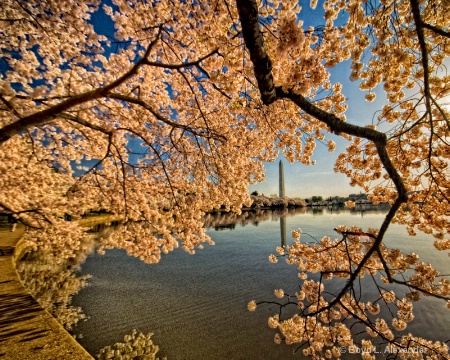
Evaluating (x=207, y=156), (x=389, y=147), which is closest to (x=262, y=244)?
(x=207, y=156)

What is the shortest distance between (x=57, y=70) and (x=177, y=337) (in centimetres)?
852

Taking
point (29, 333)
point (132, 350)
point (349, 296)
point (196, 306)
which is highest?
point (349, 296)

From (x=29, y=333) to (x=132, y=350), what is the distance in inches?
107

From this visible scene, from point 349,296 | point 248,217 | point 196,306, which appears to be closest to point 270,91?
point 349,296

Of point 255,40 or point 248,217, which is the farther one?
point 248,217

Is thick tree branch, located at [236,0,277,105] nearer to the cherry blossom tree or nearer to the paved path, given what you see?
the cherry blossom tree

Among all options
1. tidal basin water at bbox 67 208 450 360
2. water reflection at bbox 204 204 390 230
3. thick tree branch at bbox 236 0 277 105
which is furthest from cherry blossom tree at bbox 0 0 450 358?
water reflection at bbox 204 204 390 230

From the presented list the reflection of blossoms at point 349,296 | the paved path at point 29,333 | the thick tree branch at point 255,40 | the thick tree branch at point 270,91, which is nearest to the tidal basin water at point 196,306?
the reflection of blossoms at point 349,296

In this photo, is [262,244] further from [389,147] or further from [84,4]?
[84,4]

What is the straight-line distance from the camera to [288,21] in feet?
7.95

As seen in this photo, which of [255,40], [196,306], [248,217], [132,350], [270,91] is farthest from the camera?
[248,217]

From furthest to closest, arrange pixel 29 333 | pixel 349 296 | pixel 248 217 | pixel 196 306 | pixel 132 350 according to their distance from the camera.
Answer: pixel 248 217
pixel 196 306
pixel 132 350
pixel 29 333
pixel 349 296

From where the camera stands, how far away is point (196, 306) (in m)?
9.24

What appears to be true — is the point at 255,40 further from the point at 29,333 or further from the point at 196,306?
the point at 196,306
